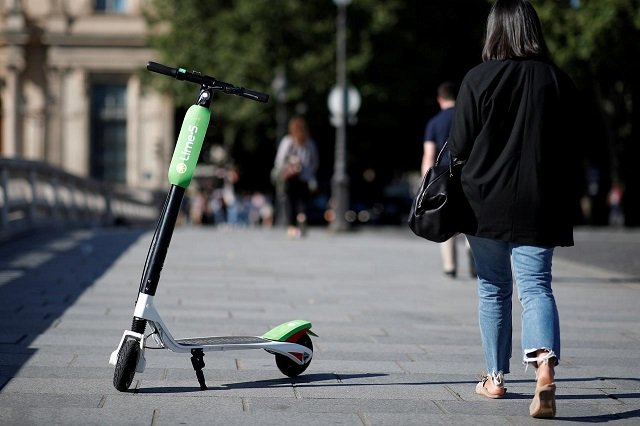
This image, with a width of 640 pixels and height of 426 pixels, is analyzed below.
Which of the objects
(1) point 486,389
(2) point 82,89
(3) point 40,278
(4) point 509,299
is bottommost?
(3) point 40,278

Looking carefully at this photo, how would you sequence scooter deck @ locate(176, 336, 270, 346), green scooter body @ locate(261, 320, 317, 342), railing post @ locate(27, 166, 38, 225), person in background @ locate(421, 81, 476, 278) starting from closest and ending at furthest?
scooter deck @ locate(176, 336, 270, 346), green scooter body @ locate(261, 320, 317, 342), person in background @ locate(421, 81, 476, 278), railing post @ locate(27, 166, 38, 225)

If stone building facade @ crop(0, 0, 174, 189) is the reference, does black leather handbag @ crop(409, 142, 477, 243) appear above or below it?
below

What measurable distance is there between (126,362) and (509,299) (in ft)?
5.85

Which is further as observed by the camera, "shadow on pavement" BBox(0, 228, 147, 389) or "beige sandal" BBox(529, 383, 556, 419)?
"shadow on pavement" BBox(0, 228, 147, 389)

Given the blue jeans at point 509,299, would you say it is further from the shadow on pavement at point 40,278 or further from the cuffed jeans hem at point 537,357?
the shadow on pavement at point 40,278

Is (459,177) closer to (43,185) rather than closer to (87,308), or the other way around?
(87,308)

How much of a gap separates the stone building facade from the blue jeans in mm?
46584

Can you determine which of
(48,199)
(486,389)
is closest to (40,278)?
(486,389)

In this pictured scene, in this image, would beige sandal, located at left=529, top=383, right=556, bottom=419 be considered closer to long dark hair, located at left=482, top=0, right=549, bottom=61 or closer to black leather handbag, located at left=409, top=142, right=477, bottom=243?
black leather handbag, located at left=409, top=142, right=477, bottom=243

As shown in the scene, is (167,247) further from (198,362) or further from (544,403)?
(544,403)

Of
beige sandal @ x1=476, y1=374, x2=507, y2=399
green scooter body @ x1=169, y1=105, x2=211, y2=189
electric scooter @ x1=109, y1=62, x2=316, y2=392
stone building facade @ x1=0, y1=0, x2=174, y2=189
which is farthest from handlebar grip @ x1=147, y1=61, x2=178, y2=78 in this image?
stone building facade @ x1=0, y1=0, x2=174, y2=189

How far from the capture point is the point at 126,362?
527cm

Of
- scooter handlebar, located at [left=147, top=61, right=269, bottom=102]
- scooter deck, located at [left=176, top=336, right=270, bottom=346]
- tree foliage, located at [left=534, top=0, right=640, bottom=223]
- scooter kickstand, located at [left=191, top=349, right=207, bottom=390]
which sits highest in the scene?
tree foliage, located at [left=534, top=0, right=640, bottom=223]

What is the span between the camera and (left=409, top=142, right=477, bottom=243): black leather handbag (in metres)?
5.34
